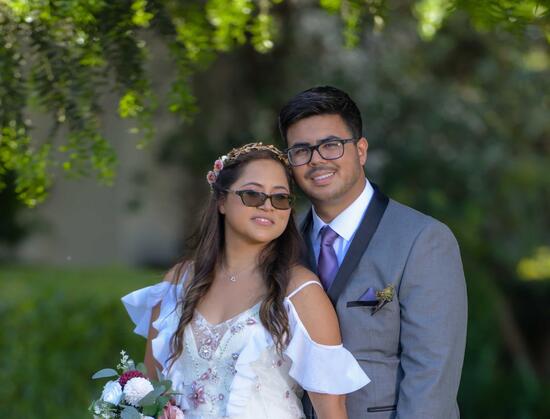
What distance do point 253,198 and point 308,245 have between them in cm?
39

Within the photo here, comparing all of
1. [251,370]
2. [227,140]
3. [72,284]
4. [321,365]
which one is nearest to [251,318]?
[251,370]

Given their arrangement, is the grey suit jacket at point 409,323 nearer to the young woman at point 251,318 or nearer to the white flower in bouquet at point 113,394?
the young woman at point 251,318

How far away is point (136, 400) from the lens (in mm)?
3273

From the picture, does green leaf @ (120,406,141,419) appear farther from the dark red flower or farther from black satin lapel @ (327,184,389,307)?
black satin lapel @ (327,184,389,307)

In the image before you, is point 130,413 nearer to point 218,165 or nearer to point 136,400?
point 136,400

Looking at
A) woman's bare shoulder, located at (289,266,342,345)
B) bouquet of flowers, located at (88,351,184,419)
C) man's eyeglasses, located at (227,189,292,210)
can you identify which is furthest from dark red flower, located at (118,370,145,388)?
man's eyeglasses, located at (227,189,292,210)

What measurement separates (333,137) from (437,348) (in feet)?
2.85

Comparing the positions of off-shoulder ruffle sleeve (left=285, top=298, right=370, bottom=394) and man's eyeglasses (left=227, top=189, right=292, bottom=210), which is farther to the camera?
man's eyeglasses (left=227, top=189, right=292, bottom=210)

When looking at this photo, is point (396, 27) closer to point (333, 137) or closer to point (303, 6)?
point (303, 6)

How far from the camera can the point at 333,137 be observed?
3574 millimetres

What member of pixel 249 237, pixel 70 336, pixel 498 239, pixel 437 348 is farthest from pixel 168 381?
pixel 498 239

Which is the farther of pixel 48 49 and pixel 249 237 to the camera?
pixel 48 49

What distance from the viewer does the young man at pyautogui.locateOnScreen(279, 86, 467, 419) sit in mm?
3312

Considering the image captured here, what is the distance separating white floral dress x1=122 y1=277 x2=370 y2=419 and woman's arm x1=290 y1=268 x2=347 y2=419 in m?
0.02
